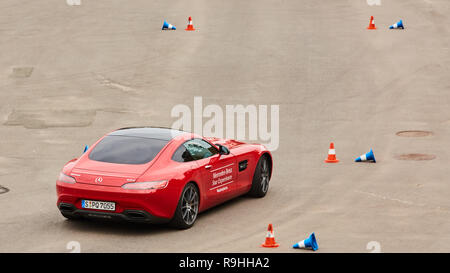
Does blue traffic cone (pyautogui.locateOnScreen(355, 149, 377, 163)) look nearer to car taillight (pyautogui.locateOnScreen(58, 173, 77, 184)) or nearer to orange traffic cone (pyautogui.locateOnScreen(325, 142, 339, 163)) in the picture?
orange traffic cone (pyautogui.locateOnScreen(325, 142, 339, 163))

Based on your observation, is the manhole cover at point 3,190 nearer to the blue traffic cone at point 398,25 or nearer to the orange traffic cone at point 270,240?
the orange traffic cone at point 270,240

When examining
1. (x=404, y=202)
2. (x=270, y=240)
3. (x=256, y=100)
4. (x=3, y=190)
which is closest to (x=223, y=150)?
(x=270, y=240)

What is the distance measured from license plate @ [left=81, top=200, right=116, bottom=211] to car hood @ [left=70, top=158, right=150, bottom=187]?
0.27m

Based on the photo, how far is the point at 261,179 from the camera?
47.9 ft

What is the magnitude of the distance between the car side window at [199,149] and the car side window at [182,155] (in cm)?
8

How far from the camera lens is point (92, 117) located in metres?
21.4

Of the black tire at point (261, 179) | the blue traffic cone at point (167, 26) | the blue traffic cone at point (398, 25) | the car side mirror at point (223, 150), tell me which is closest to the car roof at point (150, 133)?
the car side mirror at point (223, 150)

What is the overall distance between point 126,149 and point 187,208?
131cm

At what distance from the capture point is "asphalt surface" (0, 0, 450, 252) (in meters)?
12.0

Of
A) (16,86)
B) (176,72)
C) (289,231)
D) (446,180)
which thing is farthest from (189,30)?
(289,231)

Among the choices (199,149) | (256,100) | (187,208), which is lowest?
(187,208)

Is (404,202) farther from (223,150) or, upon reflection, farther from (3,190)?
(3,190)

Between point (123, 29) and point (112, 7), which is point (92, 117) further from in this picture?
point (112, 7)
